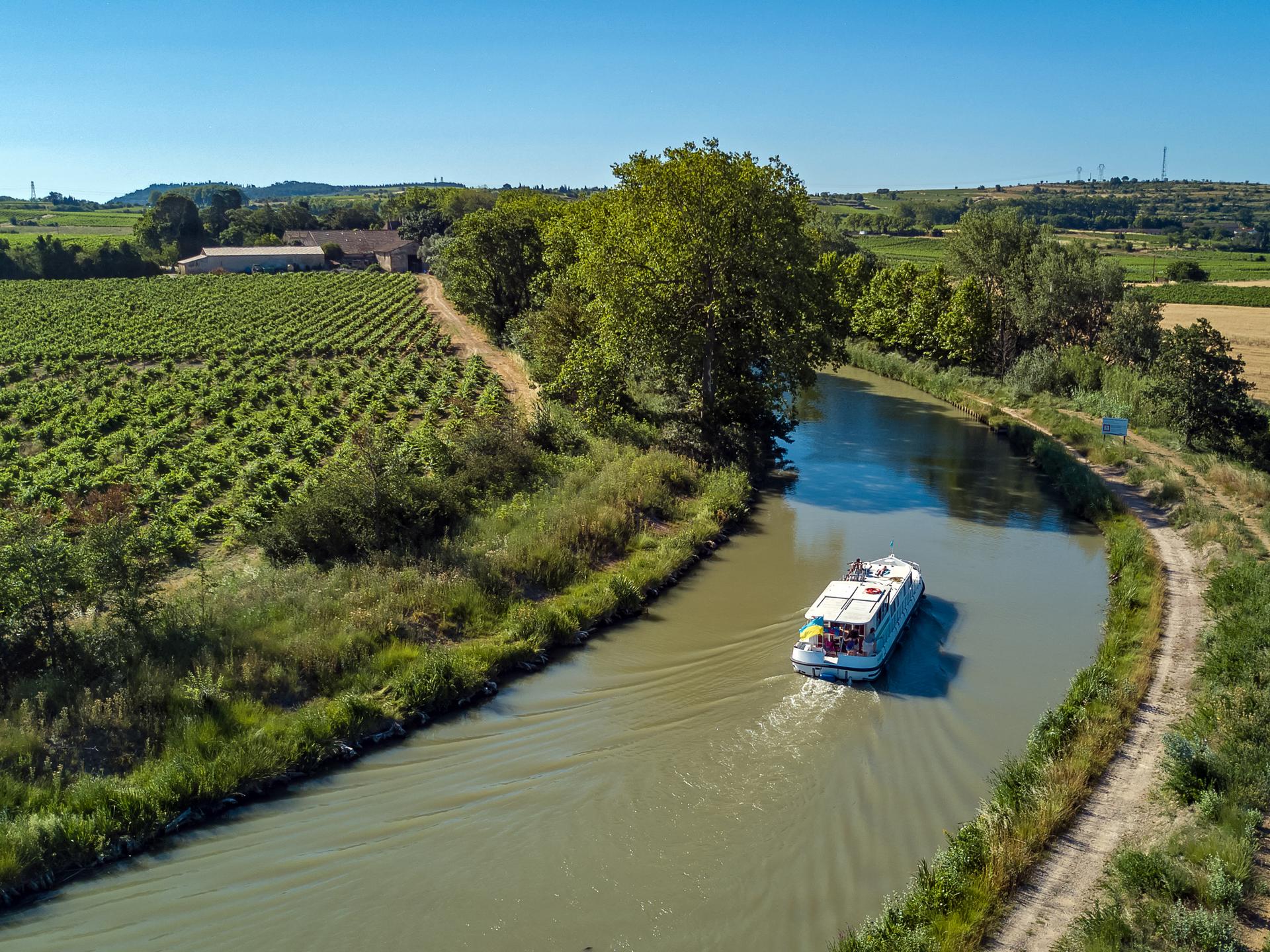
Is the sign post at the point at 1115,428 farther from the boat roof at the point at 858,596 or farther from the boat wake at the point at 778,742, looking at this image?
the boat wake at the point at 778,742

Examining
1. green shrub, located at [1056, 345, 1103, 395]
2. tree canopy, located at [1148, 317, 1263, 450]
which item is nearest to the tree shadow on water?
tree canopy, located at [1148, 317, 1263, 450]

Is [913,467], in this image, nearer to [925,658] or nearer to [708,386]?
[708,386]

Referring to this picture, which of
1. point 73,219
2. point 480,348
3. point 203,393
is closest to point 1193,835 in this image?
point 203,393

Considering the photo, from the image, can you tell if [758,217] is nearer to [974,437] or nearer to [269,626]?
[974,437]

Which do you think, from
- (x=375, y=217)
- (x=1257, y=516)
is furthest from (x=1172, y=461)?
(x=375, y=217)

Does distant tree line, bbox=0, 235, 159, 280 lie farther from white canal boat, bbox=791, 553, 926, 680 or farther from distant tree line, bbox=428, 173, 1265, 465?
white canal boat, bbox=791, 553, 926, 680

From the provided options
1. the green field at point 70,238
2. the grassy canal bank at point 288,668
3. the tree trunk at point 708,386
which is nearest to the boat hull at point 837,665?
the grassy canal bank at point 288,668

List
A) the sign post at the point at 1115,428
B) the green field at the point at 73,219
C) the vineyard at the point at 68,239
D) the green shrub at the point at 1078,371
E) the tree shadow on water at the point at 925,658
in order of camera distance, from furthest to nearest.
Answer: the green field at the point at 73,219 < the vineyard at the point at 68,239 < the green shrub at the point at 1078,371 < the sign post at the point at 1115,428 < the tree shadow on water at the point at 925,658
